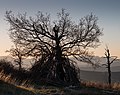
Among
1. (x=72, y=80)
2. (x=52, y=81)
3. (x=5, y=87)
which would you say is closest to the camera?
(x=5, y=87)

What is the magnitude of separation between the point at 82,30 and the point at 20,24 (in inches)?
221

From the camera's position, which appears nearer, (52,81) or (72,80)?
(52,81)

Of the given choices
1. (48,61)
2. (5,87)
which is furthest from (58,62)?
(5,87)

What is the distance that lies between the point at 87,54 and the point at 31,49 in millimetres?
5068

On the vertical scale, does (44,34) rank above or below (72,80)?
above

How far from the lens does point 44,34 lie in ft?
99.2

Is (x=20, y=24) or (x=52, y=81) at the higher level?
(x=20, y=24)

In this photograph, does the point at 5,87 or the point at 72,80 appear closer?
the point at 5,87

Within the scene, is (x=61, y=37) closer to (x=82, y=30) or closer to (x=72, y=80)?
(x=82, y=30)

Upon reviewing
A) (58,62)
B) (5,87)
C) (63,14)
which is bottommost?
(5,87)

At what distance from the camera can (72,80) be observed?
29516 millimetres

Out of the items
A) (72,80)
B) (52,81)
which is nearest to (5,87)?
(52,81)

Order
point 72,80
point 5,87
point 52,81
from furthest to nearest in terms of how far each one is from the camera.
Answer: point 72,80
point 52,81
point 5,87

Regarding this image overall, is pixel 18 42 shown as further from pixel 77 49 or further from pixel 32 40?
pixel 77 49
